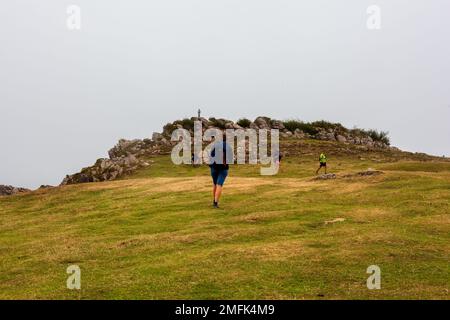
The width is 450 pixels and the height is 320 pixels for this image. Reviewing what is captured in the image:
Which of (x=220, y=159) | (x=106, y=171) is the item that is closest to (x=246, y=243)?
(x=220, y=159)

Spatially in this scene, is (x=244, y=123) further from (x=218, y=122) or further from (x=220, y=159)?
(x=220, y=159)

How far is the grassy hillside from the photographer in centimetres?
1249

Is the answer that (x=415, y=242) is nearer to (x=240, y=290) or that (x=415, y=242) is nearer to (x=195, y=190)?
(x=240, y=290)

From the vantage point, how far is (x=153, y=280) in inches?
513

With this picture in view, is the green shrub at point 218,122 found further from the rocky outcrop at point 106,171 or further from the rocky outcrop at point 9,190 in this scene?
the rocky outcrop at point 9,190

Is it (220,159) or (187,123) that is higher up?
(187,123)

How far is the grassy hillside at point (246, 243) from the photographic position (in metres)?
12.5

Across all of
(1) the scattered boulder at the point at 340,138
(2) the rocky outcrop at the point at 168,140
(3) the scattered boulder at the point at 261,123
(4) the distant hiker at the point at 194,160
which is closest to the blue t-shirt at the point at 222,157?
(2) the rocky outcrop at the point at 168,140

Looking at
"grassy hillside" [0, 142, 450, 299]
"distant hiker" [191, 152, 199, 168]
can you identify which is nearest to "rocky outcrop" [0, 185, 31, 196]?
"distant hiker" [191, 152, 199, 168]

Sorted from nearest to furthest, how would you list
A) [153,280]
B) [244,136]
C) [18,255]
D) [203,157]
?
[153,280]
[18,255]
[203,157]
[244,136]

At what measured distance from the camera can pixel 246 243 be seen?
16.8 metres

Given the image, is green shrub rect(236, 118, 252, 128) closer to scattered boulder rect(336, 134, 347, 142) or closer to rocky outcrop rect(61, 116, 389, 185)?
rocky outcrop rect(61, 116, 389, 185)
